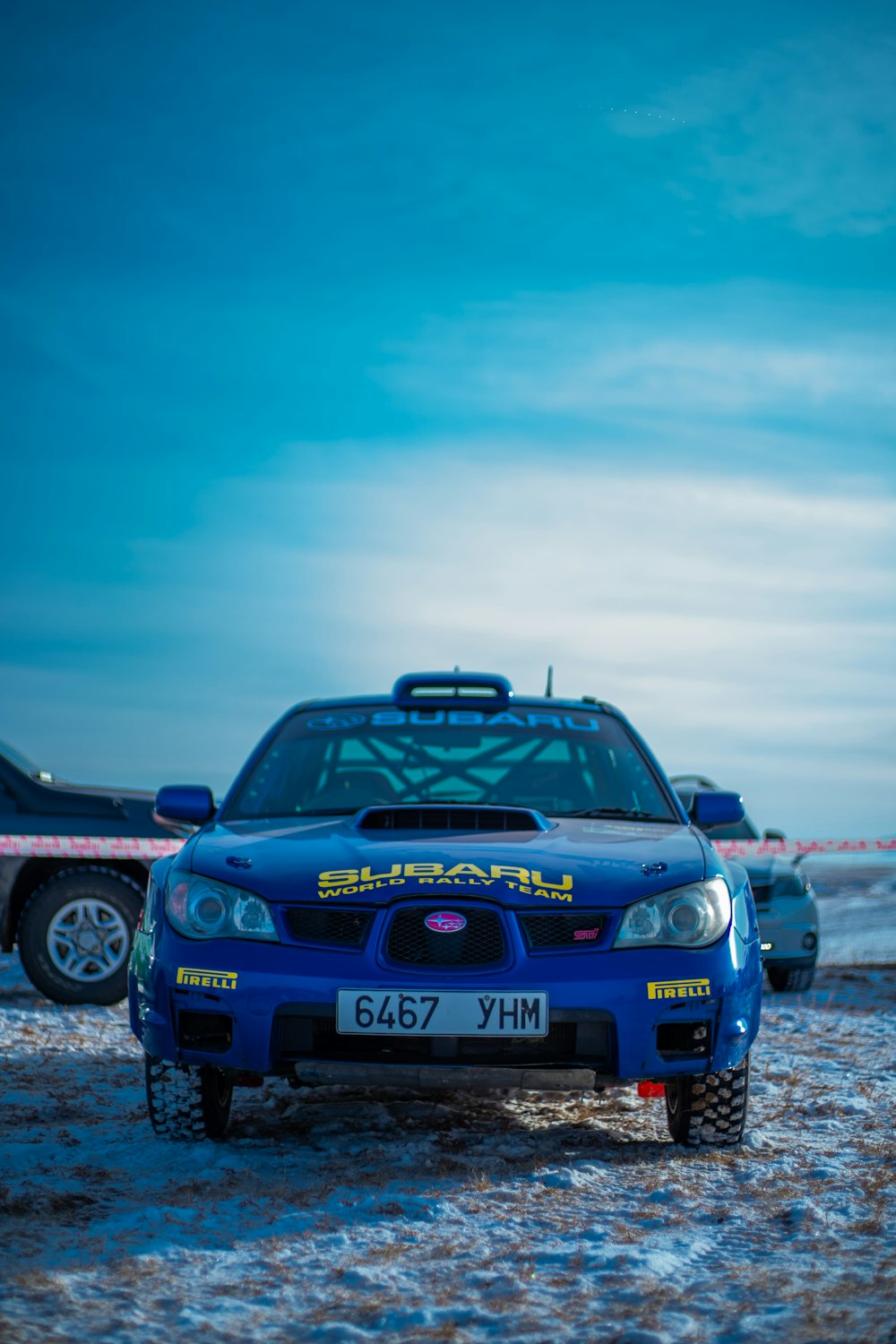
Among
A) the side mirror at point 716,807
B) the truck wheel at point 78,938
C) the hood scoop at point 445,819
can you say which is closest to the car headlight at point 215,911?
the hood scoop at point 445,819

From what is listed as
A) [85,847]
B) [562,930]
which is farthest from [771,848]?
[562,930]

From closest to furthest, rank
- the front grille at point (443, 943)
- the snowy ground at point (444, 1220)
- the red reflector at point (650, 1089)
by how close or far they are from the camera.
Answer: the snowy ground at point (444, 1220) → the front grille at point (443, 943) → the red reflector at point (650, 1089)

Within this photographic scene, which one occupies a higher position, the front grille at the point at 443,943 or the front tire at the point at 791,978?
the front grille at the point at 443,943

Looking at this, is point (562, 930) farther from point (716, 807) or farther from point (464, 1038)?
point (716, 807)

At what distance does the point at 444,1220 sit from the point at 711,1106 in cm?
122

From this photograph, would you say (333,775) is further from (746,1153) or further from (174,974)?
(746,1153)

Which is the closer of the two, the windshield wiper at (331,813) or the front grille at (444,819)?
the front grille at (444,819)

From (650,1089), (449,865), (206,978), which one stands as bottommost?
(650,1089)

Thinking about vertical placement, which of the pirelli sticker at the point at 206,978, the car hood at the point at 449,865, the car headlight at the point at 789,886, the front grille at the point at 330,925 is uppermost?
the car hood at the point at 449,865

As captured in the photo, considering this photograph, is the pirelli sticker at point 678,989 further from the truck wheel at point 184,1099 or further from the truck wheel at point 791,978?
the truck wheel at point 791,978

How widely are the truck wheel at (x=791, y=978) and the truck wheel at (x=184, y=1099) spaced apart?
5.96 meters

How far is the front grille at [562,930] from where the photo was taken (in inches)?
174

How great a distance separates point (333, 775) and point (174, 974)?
152cm

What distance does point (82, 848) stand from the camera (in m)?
8.90
